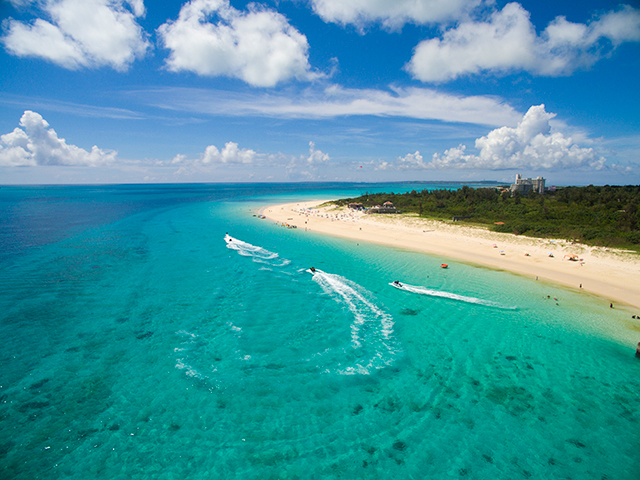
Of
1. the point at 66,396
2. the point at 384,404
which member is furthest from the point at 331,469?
the point at 66,396

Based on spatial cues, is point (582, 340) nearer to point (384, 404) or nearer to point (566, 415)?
point (566, 415)

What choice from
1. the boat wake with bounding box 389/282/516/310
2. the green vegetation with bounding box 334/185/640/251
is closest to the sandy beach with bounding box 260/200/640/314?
the green vegetation with bounding box 334/185/640/251

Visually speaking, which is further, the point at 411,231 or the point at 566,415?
the point at 411,231

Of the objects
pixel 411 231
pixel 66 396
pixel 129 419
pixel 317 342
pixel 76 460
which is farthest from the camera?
pixel 411 231

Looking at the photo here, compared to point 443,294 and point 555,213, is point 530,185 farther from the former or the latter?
point 443,294

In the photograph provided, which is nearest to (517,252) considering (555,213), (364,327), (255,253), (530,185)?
(555,213)

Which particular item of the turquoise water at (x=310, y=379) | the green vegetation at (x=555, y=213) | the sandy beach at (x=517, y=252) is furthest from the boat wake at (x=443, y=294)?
the green vegetation at (x=555, y=213)

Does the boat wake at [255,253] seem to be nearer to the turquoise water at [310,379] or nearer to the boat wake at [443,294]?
the turquoise water at [310,379]
